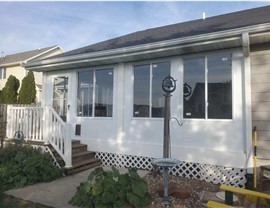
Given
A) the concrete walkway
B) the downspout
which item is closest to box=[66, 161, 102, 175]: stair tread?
the concrete walkway

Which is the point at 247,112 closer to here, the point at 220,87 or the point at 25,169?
the point at 220,87

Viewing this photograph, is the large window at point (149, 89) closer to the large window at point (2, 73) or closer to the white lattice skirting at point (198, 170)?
the white lattice skirting at point (198, 170)

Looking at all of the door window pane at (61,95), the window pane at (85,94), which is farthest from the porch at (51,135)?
the door window pane at (61,95)

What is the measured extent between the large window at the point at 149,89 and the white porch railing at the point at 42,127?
1917 mm

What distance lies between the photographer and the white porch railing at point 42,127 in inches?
231

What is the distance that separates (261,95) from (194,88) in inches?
55.8

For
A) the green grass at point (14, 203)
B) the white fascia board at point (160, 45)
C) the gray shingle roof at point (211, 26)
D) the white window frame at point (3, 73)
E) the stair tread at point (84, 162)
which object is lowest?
the green grass at point (14, 203)

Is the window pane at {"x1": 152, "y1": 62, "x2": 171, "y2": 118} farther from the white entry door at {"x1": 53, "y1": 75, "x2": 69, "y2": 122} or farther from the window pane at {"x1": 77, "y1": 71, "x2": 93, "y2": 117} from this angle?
the white entry door at {"x1": 53, "y1": 75, "x2": 69, "y2": 122}

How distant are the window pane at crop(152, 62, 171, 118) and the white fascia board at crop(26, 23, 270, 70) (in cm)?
67

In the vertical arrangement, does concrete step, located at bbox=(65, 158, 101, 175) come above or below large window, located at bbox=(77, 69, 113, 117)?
below

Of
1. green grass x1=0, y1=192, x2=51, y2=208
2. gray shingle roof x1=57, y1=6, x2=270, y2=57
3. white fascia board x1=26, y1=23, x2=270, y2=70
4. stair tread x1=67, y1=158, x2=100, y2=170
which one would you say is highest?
gray shingle roof x1=57, y1=6, x2=270, y2=57

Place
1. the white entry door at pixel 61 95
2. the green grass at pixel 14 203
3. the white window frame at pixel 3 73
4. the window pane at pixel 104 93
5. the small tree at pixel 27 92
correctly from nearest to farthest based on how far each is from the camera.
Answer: the green grass at pixel 14 203, the window pane at pixel 104 93, the white entry door at pixel 61 95, the small tree at pixel 27 92, the white window frame at pixel 3 73

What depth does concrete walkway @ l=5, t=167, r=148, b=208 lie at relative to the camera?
4.13m

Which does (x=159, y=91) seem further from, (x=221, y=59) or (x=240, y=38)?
(x=240, y=38)
